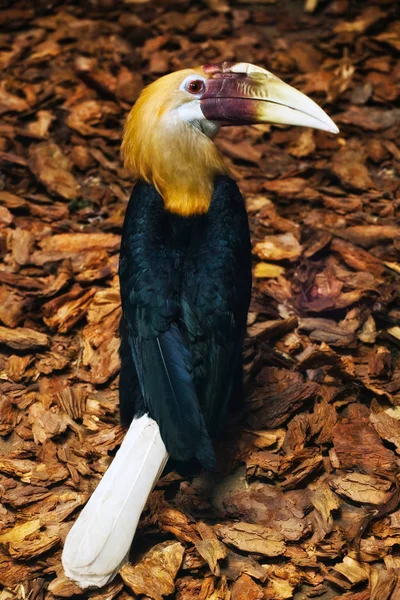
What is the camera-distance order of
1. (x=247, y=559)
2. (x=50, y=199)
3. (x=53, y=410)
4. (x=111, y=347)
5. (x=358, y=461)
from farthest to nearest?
(x=50, y=199), (x=111, y=347), (x=53, y=410), (x=358, y=461), (x=247, y=559)

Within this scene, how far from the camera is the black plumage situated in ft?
11.8

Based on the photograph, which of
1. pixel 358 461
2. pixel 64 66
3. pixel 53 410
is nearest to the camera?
pixel 358 461

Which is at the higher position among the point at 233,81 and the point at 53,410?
the point at 233,81

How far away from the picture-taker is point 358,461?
4.03 meters

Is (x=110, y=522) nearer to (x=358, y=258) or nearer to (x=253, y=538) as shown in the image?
(x=253, y=538)

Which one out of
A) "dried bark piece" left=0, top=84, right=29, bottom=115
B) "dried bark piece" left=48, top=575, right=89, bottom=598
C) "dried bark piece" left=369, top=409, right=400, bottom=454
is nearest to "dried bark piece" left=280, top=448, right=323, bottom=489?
"dried bark piece" left=369, top=409, right=400, bottom=454

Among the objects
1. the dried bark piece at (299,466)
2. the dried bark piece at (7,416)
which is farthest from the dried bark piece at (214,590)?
the dried bark piece at (7,416)

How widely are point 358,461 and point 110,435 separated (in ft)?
4.20

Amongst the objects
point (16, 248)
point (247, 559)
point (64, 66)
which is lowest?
point (247, 559)

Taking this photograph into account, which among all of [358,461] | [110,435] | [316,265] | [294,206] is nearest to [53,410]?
[110,435]

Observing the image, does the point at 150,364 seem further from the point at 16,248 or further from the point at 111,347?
the point at 16,248

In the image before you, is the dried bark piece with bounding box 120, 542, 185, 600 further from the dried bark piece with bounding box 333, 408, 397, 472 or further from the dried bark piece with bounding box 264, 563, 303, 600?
the dried bark piece with bounding box 333, 408, 397, 472

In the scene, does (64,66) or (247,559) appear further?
(64,66)

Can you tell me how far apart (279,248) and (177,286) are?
1.51 meters
